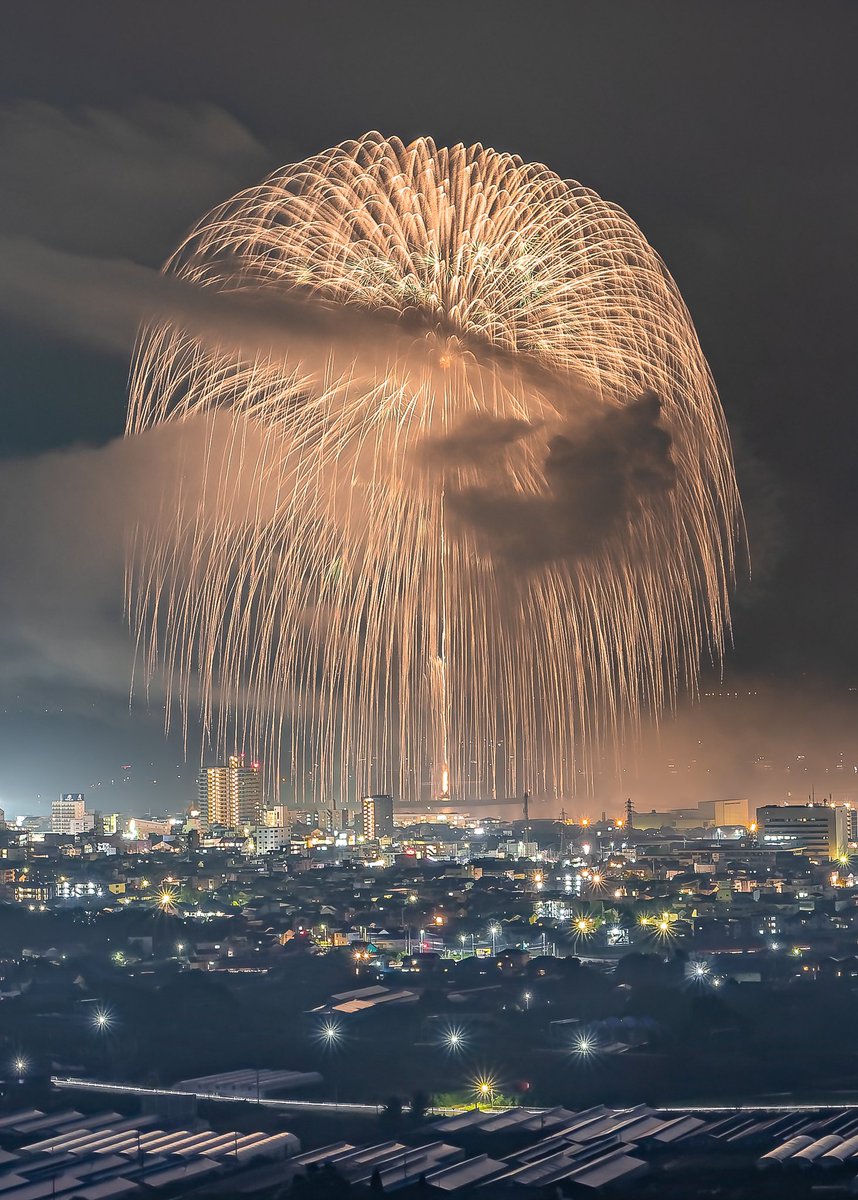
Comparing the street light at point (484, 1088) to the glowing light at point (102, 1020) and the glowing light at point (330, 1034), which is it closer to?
the glowing light at point (330, 1034)

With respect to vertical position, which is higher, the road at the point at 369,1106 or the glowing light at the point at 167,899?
the glowing light at the point at 167,899

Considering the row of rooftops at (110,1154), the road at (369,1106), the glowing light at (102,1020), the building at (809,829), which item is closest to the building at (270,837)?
the building at (809,829)

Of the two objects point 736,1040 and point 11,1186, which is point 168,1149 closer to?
point 11,1186

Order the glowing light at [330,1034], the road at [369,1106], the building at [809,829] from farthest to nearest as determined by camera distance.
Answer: the building at [809,829] < the glowing light at [330,1034] < the road at [369,1106]

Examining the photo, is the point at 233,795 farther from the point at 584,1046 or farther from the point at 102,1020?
the point at 584,1046

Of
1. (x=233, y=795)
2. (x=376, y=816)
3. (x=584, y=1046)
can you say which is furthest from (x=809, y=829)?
(x=584, y=1046)

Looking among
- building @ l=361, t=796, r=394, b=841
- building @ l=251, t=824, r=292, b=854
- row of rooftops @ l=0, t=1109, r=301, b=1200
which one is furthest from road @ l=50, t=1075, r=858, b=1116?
building @ l=361, t=796, r=394, b=841
